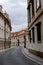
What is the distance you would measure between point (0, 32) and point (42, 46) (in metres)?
49.9

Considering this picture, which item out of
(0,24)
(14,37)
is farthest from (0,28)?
(14,37)

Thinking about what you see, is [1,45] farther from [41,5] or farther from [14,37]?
[14,37]

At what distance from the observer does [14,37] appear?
193 metres

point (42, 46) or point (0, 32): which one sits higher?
point (0, 32)

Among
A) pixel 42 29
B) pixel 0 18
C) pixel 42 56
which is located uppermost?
pixel 0 18

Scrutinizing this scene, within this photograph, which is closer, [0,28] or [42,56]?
[42,56]

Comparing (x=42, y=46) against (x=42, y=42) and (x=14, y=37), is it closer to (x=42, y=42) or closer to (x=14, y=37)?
(x=42, y=42)

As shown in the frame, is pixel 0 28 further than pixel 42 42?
Yes

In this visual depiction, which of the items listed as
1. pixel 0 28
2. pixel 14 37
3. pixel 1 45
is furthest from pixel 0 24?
pixel 14 37

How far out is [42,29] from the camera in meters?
27.5

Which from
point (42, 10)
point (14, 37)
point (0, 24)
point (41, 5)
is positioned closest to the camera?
point (42, 10)

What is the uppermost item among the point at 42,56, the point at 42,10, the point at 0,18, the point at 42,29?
the point at 0,18

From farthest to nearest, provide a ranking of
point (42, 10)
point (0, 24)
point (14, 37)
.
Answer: point (14, 37), point (0, 24), point (42, 10)

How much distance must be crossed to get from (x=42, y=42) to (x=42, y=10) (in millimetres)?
3581
